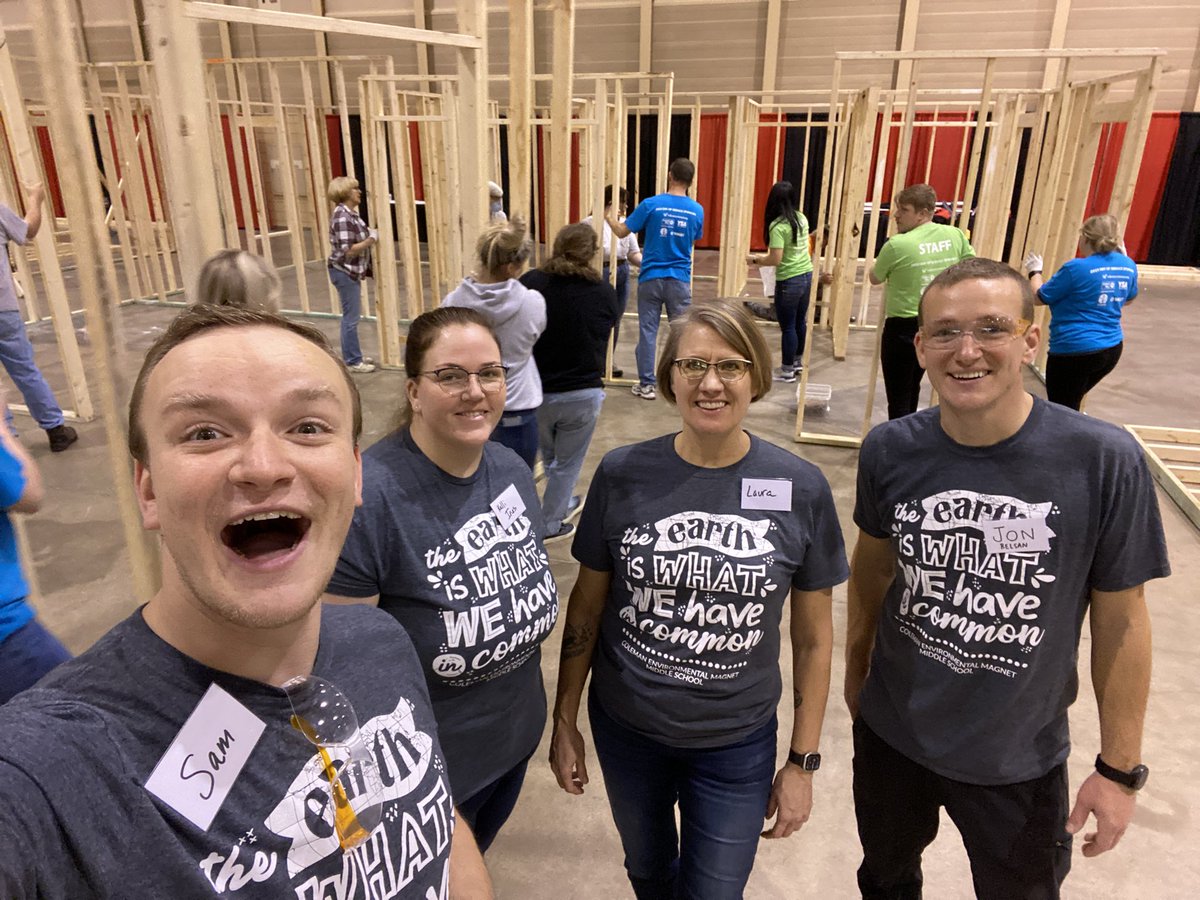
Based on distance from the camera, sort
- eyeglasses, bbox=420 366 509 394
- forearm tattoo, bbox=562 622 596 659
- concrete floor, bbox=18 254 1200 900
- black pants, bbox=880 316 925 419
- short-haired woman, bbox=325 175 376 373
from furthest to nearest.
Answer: short-haired woman, bbox=325 175 376 373, black pants, bbox=880 316 925 419, concrete floor, bbox=18 254 1200 900, forearm tattoo, bbox=562 622 596 659, eyeglasses, bbox=420 366 509 394

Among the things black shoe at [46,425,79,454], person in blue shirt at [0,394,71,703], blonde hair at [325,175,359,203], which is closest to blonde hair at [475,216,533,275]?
person in blue shirt at [0,394,71,703]

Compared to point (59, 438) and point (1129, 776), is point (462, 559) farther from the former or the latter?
point (59, 438)

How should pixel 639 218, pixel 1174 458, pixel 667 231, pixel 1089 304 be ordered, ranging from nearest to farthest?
1. pixel 1089 304
2. pixel 1174 458
3. pixel 667 231
4. pixel 639 218

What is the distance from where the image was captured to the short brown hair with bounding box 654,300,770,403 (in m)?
1.62

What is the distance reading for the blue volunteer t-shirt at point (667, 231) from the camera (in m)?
6.29

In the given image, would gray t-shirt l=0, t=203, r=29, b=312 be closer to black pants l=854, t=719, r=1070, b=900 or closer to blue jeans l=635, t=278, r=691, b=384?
blue jeans l=635, t=278, r=691, b=384

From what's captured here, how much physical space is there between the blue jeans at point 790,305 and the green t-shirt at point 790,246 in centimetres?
7

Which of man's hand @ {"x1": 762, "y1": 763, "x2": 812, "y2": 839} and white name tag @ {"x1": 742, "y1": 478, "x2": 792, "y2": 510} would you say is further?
man's hand @ {"x1": 762, "y1": 763, "x2": 812, "y2": 839}

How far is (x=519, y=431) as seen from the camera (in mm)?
3662

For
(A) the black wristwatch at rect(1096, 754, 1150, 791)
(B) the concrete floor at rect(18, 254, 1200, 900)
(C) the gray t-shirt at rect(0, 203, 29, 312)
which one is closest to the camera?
(A) the black wristwatch at rect(1096, 754, 1150, 791)

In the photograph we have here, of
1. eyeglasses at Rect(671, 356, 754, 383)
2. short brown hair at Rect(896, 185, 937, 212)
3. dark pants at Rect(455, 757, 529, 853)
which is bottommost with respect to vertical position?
dark pants at Rect(455, 757, 529, 853)

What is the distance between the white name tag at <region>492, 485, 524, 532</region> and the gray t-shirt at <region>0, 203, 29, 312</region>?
15.0 feet

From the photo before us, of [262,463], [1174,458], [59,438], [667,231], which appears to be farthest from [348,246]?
[1174,458]

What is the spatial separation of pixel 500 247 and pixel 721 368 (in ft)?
6.20
